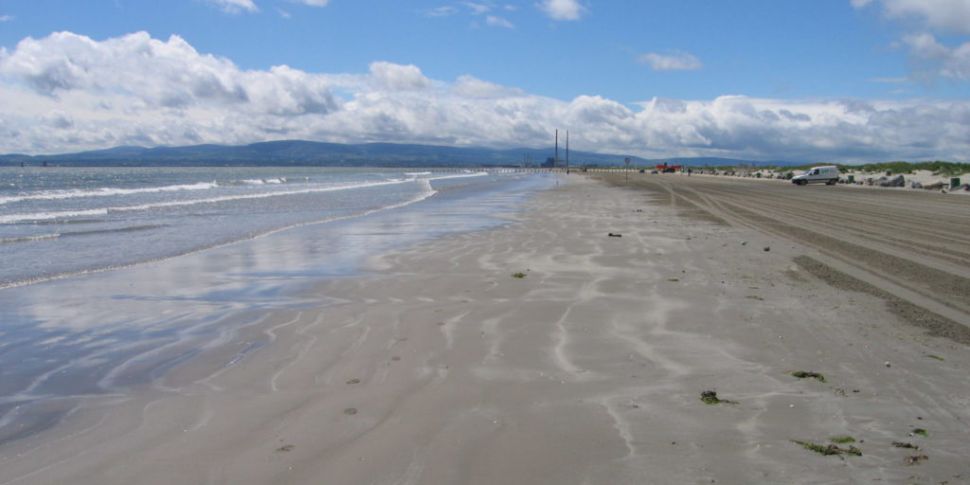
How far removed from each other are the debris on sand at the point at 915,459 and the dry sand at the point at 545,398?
29mm

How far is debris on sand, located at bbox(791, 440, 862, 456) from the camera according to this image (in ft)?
12.7

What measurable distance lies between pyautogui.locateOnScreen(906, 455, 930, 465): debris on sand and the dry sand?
0.03m

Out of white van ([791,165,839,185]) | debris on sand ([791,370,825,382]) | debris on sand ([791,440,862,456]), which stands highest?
white van ([791,165,839,185])

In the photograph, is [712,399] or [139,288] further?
[139,288]

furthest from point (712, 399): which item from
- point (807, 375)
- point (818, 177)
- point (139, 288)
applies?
point (818, 177)

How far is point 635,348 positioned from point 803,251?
27.7ft

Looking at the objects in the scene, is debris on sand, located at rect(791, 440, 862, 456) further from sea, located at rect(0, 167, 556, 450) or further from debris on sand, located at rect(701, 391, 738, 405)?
sea, located at rect(0, 167, 556, 450)

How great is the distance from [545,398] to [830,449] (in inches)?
70.9

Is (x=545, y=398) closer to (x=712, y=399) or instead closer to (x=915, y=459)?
(x=712, y=399)

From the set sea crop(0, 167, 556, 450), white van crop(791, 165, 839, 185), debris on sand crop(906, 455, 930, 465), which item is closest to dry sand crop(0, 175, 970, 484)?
debris on sand crop(906, 455, 930, 465)

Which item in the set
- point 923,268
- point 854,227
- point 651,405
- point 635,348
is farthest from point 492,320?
point 854,227

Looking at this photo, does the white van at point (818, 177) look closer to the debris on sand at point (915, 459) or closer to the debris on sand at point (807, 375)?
the debris on sand at point (807, 375)

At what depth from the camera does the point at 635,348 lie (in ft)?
20.4

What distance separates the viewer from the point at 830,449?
3906mm
